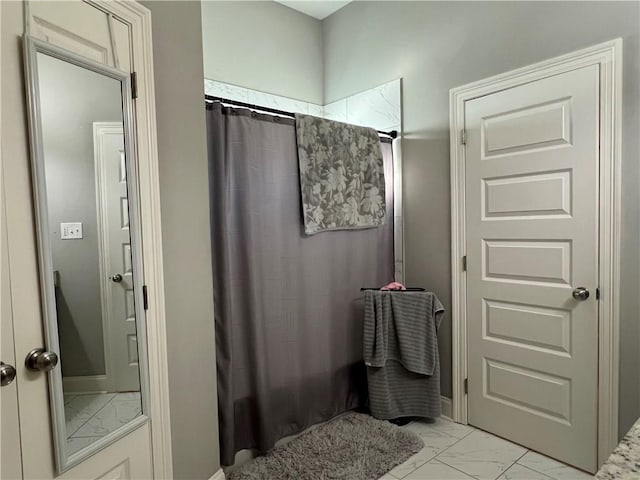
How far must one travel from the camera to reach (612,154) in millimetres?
1783

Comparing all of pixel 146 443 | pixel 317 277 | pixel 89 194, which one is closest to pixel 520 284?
pixel 317 277

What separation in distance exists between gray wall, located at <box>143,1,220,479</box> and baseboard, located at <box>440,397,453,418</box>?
1.50 metres

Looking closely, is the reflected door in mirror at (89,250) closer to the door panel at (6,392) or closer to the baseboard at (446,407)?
the door panel at (6,392)

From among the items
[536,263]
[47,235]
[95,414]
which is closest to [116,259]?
[47,235]

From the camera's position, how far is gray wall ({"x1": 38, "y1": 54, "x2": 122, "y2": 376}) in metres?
1.11

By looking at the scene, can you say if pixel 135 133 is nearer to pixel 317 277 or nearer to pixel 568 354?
pixel 317 277

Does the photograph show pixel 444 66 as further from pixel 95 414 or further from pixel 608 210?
pixel 95 414

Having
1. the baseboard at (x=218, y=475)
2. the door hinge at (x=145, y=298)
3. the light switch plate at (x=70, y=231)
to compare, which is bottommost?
the baseboard at (x=218, y=475)

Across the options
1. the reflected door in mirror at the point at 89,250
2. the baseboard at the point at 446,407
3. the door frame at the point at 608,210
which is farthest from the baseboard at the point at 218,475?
the door frame at the point at 608,210

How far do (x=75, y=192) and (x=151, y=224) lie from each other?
0.94ft

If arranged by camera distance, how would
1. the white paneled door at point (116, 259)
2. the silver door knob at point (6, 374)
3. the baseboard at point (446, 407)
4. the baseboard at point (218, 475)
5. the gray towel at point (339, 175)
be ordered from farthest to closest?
the baseboard at point (446, 407) → the gray towel at point (339, 175) → the baseboard at point (218, 475) → the white paneled door at point (116, 259) → the silver door knob at point (6, 374)

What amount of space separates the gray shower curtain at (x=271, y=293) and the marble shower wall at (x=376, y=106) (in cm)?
37

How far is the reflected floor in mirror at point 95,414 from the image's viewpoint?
116 centimetres

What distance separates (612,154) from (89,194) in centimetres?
220
